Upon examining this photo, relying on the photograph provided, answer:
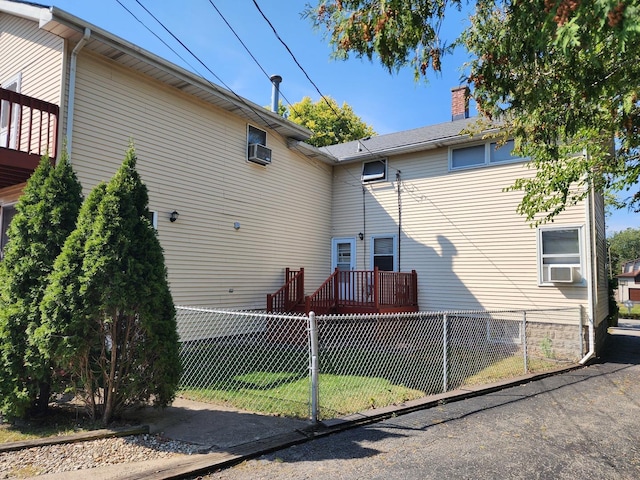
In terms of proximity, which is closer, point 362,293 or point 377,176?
point 362,293

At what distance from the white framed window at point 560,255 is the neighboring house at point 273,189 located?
0.03 m

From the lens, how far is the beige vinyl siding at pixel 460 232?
9531 mm

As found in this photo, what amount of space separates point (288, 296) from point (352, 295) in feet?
5.44

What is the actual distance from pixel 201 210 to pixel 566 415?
7.55 m

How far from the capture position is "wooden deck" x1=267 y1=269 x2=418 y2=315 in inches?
380

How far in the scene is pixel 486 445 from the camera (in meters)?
3.83

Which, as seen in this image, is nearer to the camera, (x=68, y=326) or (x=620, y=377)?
(x=68, y=326)

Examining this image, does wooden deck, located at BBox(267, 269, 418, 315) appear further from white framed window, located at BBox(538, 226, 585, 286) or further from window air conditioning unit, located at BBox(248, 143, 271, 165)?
white framed window, located at BBox(538, 226, 585, 286)

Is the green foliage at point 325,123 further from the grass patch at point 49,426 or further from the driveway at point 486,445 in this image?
the grass patch at point 49,426

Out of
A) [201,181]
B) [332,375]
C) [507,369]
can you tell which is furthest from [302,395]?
[201,181]

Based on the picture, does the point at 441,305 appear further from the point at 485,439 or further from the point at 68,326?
the point at 68,326

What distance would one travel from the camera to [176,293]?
8.30 m

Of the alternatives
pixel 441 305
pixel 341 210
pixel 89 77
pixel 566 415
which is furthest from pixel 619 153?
pixel 89 77

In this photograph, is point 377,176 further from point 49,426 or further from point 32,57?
point 49,426
